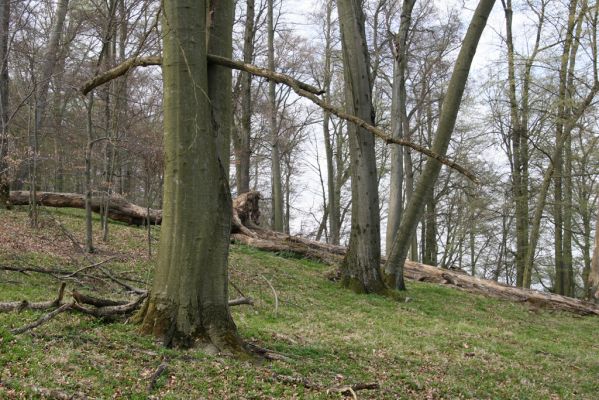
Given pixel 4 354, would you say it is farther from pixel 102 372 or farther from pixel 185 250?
pixel 185 250

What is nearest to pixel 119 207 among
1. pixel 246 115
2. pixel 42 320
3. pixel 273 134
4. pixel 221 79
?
pixel 246 115

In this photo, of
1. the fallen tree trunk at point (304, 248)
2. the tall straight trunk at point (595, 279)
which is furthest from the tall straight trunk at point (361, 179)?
the tall straight trunk at point (595, 279)

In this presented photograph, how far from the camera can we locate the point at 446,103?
1121 cm

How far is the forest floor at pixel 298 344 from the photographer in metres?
3.93

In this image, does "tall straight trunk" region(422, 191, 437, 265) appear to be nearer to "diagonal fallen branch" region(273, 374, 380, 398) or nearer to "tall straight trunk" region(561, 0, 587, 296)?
"tall straight trunk" region(561, 0, 587, 296)

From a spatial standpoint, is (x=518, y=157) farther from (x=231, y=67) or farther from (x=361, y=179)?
(x=231, y=67)

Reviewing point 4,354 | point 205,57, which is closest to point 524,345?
point 205,57

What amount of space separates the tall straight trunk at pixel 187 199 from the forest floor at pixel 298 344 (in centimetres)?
30

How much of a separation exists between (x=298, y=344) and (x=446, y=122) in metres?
6.90

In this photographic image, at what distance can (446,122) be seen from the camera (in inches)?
439

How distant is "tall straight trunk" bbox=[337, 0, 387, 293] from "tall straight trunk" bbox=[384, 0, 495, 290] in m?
0.86

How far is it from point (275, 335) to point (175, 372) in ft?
7.42

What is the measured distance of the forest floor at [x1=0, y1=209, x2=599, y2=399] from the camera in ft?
12.9

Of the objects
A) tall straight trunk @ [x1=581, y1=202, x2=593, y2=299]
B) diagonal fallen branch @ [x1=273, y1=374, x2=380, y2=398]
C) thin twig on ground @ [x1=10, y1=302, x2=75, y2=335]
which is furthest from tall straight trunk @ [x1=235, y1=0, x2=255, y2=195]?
diagonal fallen branch @ [x1=273, y1=374, x2=380, y2=398]
